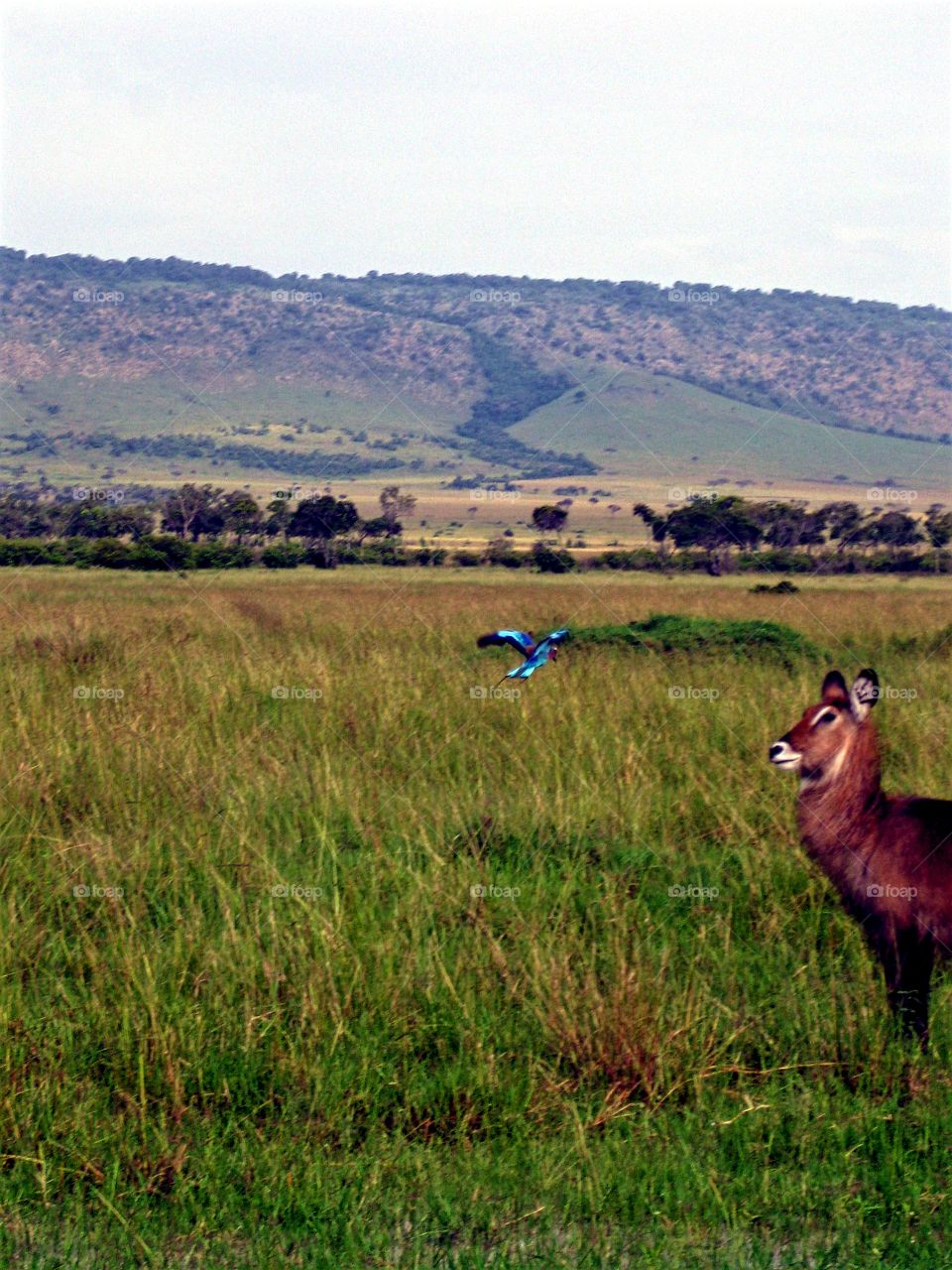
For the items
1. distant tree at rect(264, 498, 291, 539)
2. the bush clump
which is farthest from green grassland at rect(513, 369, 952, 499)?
the bush clump

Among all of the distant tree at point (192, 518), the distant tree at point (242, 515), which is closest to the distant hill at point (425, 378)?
the distant tree at point (192, 518)

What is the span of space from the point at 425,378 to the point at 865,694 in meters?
106

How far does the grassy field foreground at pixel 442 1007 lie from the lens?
344cm

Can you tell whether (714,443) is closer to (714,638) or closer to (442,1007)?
(714,638)

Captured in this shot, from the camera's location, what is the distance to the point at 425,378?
108 meters

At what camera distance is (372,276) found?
14038 cm

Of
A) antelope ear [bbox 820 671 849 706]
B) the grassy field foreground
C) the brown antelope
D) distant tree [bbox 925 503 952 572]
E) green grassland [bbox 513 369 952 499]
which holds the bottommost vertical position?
the grassy field foreground

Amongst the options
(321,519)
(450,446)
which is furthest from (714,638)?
(450,446)

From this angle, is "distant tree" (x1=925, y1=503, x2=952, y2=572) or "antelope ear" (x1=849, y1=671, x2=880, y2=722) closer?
"antelope ear" (x1=849, y1=671, x2=880, y2=722)

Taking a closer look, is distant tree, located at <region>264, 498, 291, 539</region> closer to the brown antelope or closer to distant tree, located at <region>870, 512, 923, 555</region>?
the brown antelope

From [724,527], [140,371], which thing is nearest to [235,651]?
[724,527]

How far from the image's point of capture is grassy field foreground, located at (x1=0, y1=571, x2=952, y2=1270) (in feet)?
11.3

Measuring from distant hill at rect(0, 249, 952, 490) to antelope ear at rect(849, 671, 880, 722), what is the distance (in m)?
78.3

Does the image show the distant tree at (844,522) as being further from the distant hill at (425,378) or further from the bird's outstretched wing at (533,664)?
the bird's outstretched wing at (533,664)
